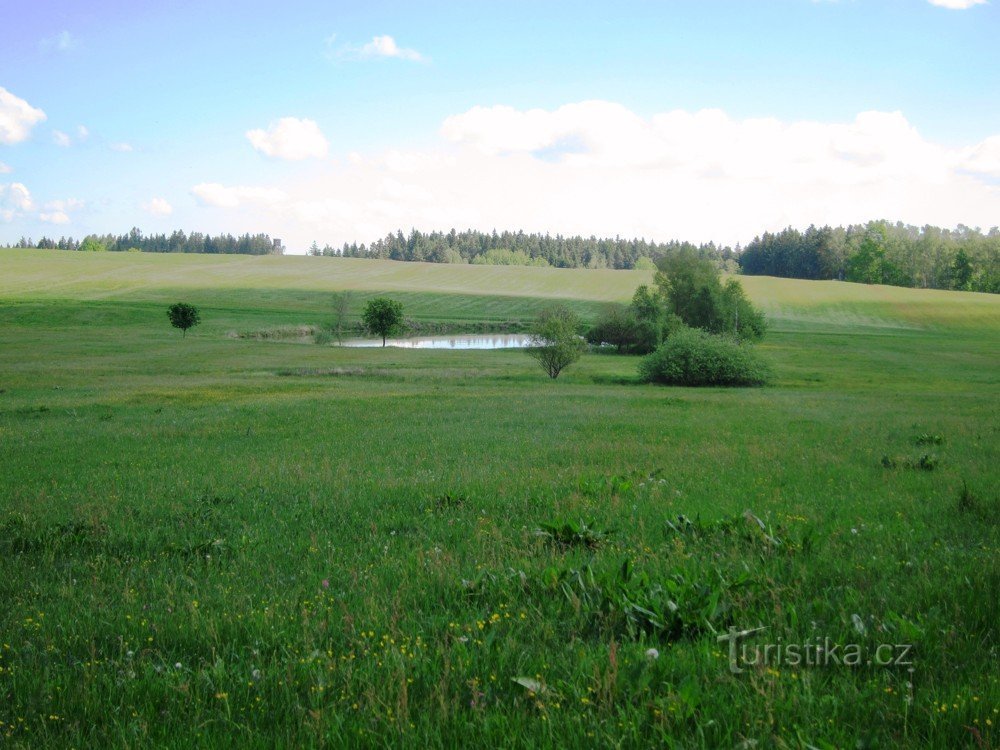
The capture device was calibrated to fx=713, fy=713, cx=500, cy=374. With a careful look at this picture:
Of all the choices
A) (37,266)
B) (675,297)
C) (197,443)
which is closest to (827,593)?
(197,443)

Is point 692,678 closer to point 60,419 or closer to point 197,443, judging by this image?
point 197,443

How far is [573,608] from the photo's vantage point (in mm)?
5215

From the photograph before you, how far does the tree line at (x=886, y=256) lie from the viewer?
144375 mm

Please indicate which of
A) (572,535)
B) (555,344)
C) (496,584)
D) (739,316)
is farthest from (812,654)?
(739,316)

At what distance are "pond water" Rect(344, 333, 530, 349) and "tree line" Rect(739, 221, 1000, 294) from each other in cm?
10381

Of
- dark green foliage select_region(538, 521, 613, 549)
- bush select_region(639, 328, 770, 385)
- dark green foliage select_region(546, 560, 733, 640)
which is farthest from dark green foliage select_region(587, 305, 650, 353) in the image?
dark green foliage select_region(546, 560, 733, 640)

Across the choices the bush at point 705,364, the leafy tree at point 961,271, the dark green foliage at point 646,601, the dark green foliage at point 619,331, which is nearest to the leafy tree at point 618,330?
the dark green foliage at point 619,331

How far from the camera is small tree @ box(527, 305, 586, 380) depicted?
4631cm

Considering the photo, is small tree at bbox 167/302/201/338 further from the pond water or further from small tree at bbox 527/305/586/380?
small tree at bbox 527/305/586/380

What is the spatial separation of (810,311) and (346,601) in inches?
Result: 4674

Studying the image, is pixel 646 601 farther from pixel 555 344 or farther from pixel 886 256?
pixel 886 256

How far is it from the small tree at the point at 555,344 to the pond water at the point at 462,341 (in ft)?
102

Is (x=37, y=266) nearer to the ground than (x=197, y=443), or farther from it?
farther from it

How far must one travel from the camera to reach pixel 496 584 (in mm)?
5723
